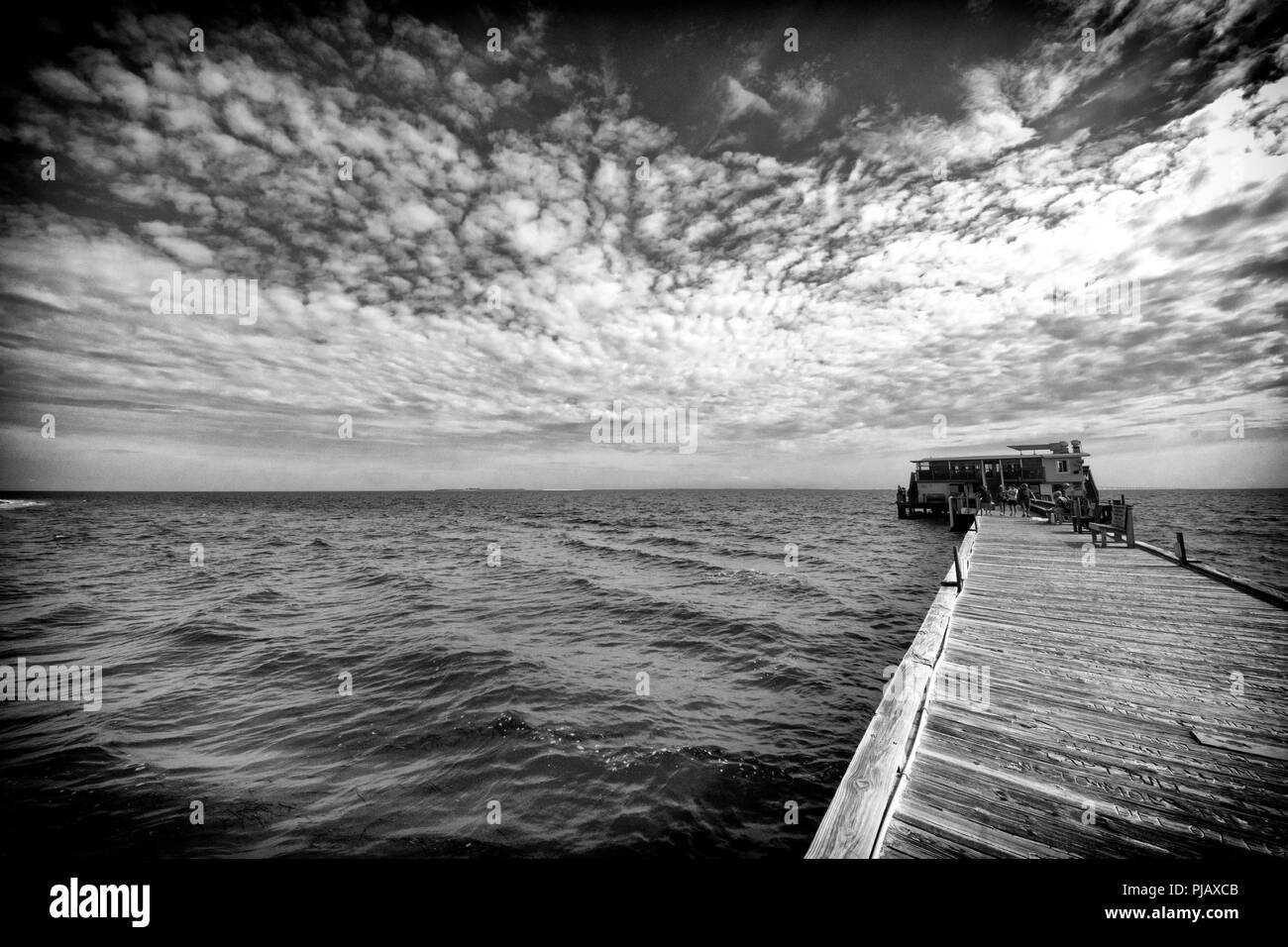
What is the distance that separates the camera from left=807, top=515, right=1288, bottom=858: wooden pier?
11.1 feet

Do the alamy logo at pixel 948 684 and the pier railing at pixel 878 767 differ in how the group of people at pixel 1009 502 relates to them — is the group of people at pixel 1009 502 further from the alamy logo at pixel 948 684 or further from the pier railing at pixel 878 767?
the pier railing at pixel 878 767

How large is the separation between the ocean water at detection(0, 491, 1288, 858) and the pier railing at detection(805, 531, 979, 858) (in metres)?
1.97

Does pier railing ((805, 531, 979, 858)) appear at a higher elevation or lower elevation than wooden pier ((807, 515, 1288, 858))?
higher

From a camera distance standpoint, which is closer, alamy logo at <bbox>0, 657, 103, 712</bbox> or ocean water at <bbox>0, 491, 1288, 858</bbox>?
ocean water at <bbox>0, 491, 1288, 858</bbox>

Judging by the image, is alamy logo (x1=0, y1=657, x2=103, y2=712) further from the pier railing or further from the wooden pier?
the wooden pier

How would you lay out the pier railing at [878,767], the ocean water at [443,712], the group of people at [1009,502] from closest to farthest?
the pier railing at [878,767], the ocean water at [443,712], the group of people at [1009,502]

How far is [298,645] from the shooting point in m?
11.8
